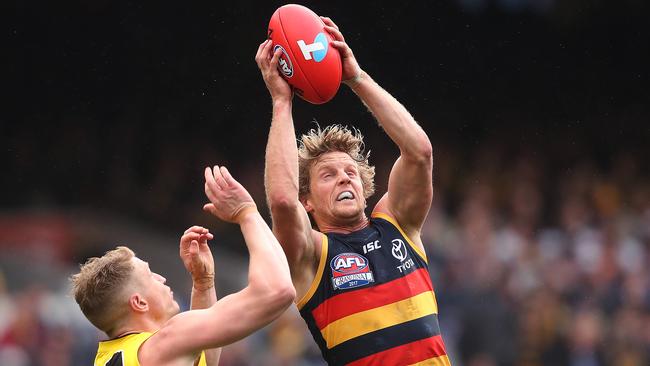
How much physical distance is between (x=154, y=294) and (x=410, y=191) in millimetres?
1438

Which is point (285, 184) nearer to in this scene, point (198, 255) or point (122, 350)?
point (198, 255)

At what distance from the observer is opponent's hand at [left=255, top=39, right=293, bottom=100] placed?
530 centimetres

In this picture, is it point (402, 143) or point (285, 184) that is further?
point (402, 143)

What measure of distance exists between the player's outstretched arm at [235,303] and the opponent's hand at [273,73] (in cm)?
73

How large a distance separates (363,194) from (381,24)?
418 inches

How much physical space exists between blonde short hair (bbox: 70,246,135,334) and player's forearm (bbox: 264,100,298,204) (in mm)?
774

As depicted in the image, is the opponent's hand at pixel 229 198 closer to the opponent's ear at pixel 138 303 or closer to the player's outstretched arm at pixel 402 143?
the opponent's ear at pixel 138 303

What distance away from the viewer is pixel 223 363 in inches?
454

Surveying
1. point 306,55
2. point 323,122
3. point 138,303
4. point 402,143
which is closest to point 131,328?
point 138,303

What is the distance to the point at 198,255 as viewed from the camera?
5.36 metres

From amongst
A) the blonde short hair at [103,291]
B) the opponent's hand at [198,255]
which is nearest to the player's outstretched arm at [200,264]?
the opponent's hand at [198,255]

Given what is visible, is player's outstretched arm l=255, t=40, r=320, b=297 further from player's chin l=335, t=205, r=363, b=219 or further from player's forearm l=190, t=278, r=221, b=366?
player's forearm l=190, t=278, r=221, b=366

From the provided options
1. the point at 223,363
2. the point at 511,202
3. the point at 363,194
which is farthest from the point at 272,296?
the point at 511,202

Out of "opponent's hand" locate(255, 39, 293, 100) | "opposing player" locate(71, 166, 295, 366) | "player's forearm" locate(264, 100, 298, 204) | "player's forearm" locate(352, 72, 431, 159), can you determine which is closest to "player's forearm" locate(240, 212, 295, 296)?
"opposing player" locate(71, 166, 295, 366)
